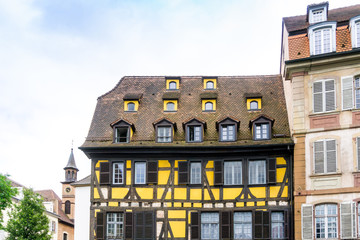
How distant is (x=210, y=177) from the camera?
30516 millimetres

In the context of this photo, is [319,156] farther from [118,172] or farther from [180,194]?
[118,172]

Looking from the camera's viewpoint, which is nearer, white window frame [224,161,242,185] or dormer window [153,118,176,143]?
white window frame [224,161,242,185]

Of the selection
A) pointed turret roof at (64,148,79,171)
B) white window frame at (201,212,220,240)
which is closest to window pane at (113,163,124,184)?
white window frame at (201,212,220,240)

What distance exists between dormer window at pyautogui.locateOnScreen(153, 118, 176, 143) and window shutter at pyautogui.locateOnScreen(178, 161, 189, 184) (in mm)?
1413

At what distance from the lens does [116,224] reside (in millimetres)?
30391

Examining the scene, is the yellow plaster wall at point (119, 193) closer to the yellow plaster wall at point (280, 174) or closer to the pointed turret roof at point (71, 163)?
the yellow plaster wall at point (280, 174)

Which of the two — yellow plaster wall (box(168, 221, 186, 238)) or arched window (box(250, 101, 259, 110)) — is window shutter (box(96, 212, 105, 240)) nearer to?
yellow plaster wall (box(168, 221, 186, 238))

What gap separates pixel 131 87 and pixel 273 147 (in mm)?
9568

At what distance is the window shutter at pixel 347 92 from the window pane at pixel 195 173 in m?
7.75

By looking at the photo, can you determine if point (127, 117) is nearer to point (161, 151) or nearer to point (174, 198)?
point (161, 151)

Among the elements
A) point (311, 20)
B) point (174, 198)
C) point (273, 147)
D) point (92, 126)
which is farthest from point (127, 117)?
point (311, 20)

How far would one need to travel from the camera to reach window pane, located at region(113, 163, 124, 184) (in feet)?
101

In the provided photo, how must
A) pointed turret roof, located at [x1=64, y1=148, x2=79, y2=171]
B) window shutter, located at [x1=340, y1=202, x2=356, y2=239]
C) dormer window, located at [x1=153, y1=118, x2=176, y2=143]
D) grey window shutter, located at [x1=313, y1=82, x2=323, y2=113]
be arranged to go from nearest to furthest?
window shutter, located at [x1=340, y1=202, x2=356, y2=239], grey window shutter, located at [x1=313, y1=82, x2=323, y2=113], dormer window, located at [x1=153, y1=118, x2=176, y2=143], pointed turret roof, located at [x1=64, y1=148, x2=79, y2=171]

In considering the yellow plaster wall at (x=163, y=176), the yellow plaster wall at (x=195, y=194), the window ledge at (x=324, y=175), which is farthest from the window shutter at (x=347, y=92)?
the yellow plaster wall at (x=163, y=176)
